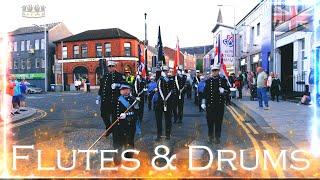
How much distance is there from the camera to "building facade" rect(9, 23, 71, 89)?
65562 mm

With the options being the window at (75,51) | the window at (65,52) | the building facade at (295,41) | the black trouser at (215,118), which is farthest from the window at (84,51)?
the black trouser at (215,118)

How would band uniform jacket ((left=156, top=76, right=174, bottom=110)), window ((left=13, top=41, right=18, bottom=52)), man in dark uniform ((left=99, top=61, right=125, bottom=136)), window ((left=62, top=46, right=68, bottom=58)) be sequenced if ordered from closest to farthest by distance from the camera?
man in dark uniform ((left=99, top=61, right=125, bottom=136)) < band uniform jacket ((left=156, top=76, right=174, bottom=110)) < window ((left=62, top=46, right=68, bottom=58)) < window ((left=13, top=41, right=18, bottom=52))

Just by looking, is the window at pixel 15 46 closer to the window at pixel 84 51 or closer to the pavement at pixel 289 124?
the window at pixel 84 51

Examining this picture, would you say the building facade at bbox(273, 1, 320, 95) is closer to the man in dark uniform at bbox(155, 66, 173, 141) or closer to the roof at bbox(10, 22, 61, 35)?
the man in dark uniform at bbox(155, 66, 173, 141)

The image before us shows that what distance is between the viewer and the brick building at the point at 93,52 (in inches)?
2379

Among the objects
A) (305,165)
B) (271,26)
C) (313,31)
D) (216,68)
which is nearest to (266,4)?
(271,26)

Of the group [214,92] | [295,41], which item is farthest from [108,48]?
[214,92]

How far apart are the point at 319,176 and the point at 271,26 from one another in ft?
83.7

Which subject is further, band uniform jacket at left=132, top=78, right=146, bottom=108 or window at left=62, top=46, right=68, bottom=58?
window at left=62, top=46, right=68, bottom=58

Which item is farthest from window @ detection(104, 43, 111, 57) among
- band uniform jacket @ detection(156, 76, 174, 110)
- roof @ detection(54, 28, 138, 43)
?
band uniform jacket @ detection(156, 76, 174, 110)

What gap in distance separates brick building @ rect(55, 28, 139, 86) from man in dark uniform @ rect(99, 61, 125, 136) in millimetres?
49298

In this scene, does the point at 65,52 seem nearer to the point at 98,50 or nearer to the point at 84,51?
the point at 84,51

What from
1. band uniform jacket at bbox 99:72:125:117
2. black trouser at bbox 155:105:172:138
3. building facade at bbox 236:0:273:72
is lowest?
black trouser at bbox 155:105:172:138

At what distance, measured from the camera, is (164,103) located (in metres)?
10.2
